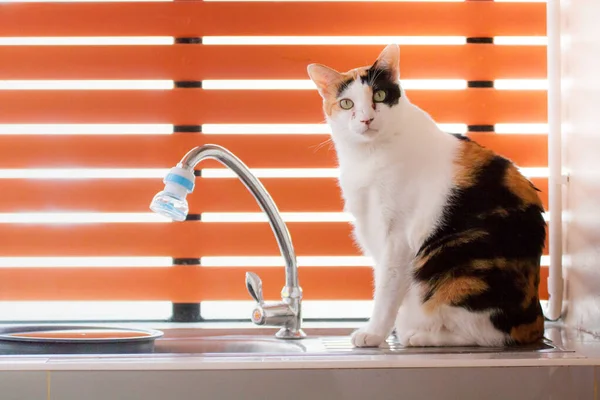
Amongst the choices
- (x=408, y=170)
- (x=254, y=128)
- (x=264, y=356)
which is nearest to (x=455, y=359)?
(x=264, y=356)

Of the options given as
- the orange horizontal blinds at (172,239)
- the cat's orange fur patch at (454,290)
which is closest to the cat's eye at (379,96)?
the cat's orange fur patch at (454,290)

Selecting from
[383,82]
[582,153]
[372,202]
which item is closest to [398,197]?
[372,202]

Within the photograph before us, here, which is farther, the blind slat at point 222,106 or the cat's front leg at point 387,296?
the blind slat at point 222,106

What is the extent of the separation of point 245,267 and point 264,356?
0.73 m

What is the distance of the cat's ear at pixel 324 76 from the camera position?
163 centimetres

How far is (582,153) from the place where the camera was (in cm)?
181

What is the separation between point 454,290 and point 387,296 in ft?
0.48

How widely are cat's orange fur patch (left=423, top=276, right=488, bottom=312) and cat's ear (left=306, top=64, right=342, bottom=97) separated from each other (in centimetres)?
→ 54

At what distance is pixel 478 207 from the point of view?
4.95 feet

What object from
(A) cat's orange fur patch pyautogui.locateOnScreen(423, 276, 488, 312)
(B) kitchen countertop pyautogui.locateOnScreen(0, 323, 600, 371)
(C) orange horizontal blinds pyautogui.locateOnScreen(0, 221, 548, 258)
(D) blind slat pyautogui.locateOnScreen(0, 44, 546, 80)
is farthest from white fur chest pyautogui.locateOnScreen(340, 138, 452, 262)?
(D) blind slat pyautogui.locateOnScreen(0, 44, 546, 80)

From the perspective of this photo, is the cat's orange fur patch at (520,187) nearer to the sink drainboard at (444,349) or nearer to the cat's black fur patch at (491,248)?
the cat's black fur patch at (491,248)

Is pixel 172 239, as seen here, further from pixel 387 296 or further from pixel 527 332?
pixel 527 332

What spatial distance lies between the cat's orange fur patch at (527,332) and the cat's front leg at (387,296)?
0.25m

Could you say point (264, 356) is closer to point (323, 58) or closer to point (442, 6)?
point (323, 58)
